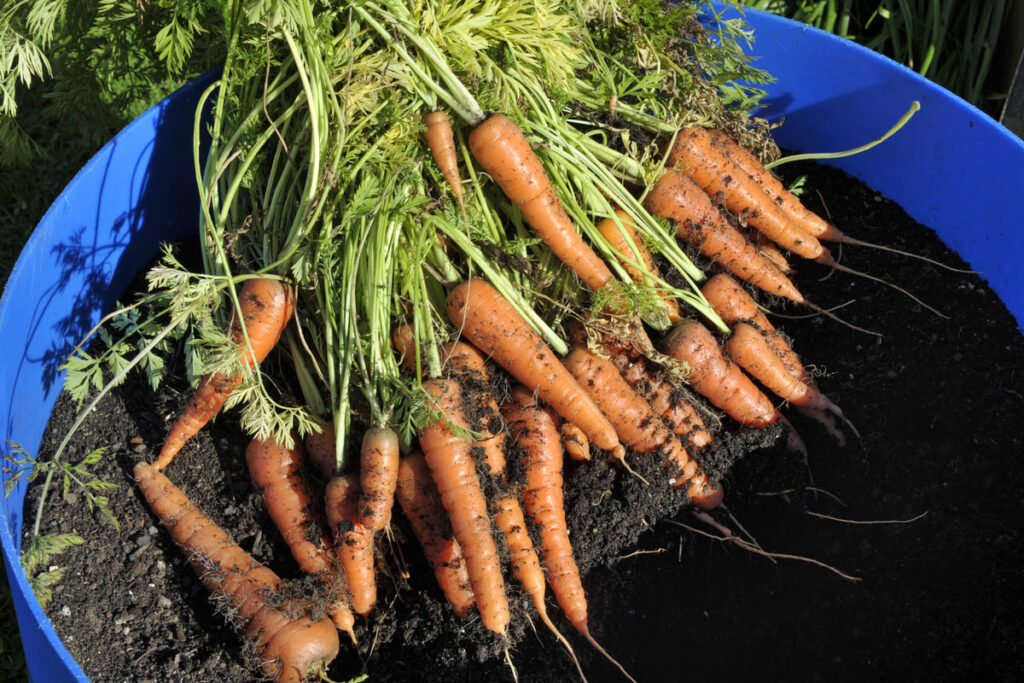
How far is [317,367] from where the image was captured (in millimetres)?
2342

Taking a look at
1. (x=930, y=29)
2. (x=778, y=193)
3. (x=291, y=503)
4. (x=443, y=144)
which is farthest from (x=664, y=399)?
(x=930, y=29)

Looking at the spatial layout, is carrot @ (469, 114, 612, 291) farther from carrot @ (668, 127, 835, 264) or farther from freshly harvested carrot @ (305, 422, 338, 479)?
freshly harvested carrot @ (305, 422, 338, 479)

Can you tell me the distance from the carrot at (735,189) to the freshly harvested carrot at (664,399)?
657mm

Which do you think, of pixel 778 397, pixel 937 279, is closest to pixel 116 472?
pixel 778 397

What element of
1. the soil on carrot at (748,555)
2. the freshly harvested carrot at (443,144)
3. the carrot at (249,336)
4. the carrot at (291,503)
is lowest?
the soil on carrot at (748,555)

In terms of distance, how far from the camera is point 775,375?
2648 mm

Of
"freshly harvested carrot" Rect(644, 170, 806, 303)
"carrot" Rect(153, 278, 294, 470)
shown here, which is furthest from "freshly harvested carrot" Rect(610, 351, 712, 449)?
"carrot" Rect(153, 278, 294, 470)

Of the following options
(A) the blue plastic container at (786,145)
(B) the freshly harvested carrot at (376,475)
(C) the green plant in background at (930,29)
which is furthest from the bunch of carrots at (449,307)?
(C) the green plant in background at (930,29)

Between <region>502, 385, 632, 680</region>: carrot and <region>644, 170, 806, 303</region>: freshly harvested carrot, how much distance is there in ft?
2.62

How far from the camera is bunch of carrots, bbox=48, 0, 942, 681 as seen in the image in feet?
7.36

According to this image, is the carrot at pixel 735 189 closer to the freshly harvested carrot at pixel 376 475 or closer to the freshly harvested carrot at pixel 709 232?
the freshly harvested carrot at pixel 709 232

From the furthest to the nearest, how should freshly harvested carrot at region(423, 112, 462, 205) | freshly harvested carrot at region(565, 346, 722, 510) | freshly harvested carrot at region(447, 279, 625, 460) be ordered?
1. freshly harvested carrot at region(565, 346, 722, 510)
2. freshly harvested carrot at region(447, 279, 625, 460)
3. freshly harvested carrot at region(423, 112, 462, 205)

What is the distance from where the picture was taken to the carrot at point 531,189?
228cm

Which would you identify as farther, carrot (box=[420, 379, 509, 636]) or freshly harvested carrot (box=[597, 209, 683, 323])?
freshly harvested carrot (box=[597, 209, 683, 323])
